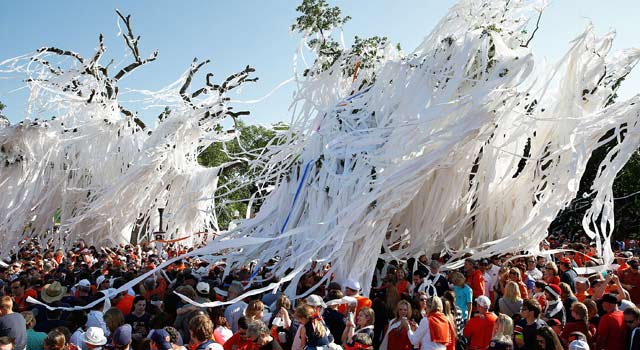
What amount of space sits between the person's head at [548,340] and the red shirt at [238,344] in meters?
2.07

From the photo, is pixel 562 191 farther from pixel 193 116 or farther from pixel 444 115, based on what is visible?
pixel 193 116

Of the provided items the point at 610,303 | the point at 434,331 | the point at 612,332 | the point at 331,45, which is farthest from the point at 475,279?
the point at 331,45

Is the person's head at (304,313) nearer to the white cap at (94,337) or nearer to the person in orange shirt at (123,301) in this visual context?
the white cap at (94,337)

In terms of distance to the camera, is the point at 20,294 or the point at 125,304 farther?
the point at 20,294

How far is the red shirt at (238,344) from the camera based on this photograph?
3970 millimetres

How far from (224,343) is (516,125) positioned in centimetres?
611

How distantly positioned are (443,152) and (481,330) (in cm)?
297

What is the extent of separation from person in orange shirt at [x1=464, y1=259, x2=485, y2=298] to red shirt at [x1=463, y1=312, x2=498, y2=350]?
2365 mm

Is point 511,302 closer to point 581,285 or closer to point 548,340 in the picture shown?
point 581,285

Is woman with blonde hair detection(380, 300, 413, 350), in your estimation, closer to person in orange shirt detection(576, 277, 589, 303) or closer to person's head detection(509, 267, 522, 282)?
person's head detection(509, 267, 522, 282)

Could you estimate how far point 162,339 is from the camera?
3.98 meters

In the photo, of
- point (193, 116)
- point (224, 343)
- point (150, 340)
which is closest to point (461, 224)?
point (224, 343)

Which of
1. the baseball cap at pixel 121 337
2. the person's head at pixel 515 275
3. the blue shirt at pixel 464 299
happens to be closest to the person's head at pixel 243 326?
the baseball cap at pixel 121 337

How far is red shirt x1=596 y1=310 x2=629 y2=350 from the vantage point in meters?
4.69
